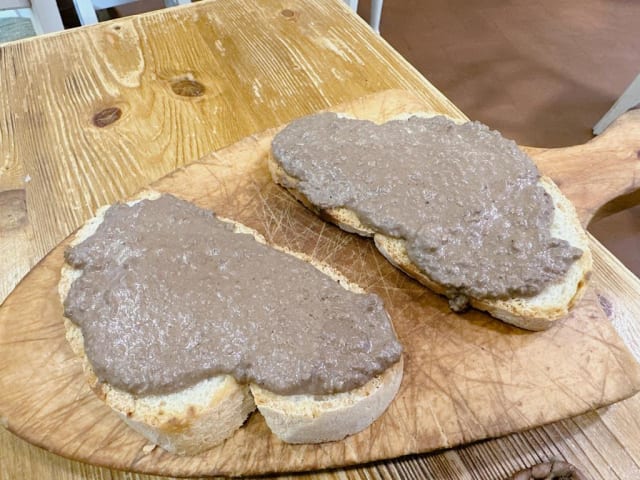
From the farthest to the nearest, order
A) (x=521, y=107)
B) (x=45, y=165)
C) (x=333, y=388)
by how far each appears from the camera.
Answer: (x=521, y=107)
(x=45, y=165)
(x=333, y=388)

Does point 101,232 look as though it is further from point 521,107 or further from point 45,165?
point 521,107

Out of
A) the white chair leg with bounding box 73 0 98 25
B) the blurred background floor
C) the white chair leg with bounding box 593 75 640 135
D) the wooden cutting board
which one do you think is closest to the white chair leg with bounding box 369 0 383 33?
the blurred background floor

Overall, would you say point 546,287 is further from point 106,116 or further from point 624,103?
point 624,103

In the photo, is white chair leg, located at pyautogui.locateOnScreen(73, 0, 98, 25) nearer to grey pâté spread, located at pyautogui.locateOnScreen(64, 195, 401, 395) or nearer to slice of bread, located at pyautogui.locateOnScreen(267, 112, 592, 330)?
slice of bread, located at pyautogui.locateOnScreen(267, 112, 592, 330)

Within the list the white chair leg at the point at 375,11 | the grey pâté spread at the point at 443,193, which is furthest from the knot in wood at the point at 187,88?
the white chair leg at the point at 375,11

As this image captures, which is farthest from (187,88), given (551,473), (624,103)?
(624,103)

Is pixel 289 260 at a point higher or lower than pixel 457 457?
higher

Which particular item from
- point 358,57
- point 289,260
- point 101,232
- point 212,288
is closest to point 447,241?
point 289,260

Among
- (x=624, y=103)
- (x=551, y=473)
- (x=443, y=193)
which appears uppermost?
(x=443, y=193)
